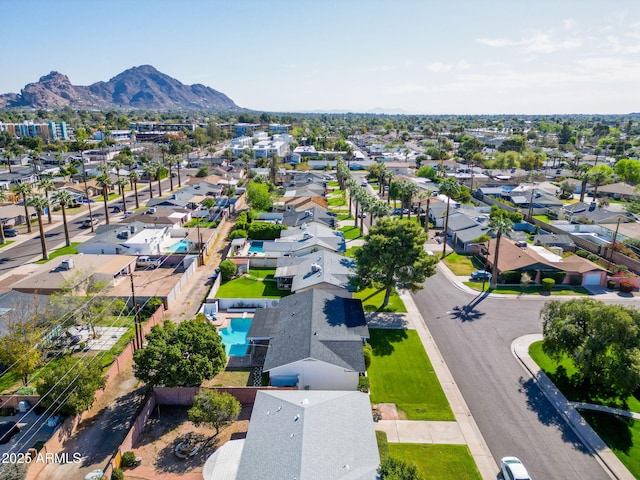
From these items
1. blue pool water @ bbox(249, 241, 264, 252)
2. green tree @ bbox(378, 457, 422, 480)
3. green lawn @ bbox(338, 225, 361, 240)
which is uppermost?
green tree @ bbox(378, 457, 422, 480)

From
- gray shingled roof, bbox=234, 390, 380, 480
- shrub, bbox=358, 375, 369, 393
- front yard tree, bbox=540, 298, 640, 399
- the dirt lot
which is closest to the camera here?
gray shingled roof, bbox=234, 390, 380, 480

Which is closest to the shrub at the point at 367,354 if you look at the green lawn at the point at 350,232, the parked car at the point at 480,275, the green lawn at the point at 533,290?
the green lawn at the point at 533,290

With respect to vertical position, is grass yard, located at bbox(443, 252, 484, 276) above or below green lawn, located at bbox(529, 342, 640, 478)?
above

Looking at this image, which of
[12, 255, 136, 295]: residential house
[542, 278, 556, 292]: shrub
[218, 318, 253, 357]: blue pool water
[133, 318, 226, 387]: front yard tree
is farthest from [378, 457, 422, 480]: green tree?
[542, 278, 556, 292]: shrub

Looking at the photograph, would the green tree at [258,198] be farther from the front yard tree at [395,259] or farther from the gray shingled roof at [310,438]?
the gray shingled roof at [310,438]

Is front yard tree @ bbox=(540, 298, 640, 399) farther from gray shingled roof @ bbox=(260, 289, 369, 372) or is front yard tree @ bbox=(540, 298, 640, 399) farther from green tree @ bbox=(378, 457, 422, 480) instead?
green tree @ bbox=(378, 457, 422, 480)

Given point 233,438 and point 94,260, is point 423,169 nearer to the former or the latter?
point 94,260

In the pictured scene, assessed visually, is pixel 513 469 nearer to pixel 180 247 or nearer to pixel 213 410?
pixel 213 410
